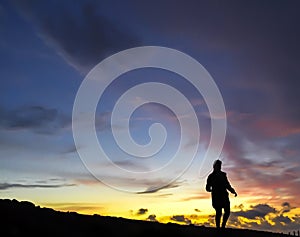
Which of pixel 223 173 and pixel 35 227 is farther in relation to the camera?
pixel 223 173

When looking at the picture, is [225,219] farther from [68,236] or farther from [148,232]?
[68,236]

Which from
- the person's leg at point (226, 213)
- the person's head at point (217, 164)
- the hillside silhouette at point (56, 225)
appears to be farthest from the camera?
the person's leg at point (226, 213)

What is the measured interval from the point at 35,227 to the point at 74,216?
3222 millimetres

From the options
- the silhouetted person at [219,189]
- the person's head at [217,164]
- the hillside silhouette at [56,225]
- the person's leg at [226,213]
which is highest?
the person's head at [217,164]

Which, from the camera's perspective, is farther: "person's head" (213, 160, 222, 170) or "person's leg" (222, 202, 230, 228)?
"person's leg" (222, 202, 230, 228)

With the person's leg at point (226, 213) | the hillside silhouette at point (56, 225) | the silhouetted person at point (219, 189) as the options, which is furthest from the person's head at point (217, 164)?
the hillside silhouette at point (56, 225)

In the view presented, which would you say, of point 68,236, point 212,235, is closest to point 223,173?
point 212,235

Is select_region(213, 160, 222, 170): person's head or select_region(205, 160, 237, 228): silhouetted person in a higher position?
select_region(213, 160, 222, 170): person's head

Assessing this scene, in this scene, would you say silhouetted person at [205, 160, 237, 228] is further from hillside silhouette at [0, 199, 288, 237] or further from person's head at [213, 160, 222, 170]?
hillside silhouette at [0, 199, 288, 237]

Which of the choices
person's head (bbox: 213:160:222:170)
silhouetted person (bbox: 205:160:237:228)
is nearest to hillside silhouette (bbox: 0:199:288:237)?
silhouetted person (bbox: 205:160:237:228)

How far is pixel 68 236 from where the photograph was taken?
13.6m

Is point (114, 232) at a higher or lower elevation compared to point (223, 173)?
lower

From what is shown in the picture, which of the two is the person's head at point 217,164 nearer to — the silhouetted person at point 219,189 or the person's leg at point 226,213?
the silhouetted person at point 219,189

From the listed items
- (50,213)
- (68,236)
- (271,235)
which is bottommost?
(68,236)
